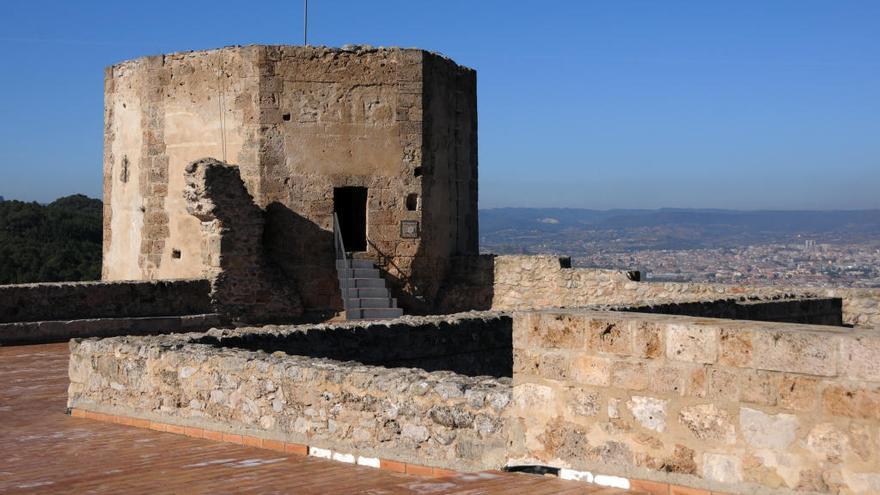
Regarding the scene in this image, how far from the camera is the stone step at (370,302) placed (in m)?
17.4

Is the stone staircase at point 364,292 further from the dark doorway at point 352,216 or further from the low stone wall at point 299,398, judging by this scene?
the low stone wall at point 299,398

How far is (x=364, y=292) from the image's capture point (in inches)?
696

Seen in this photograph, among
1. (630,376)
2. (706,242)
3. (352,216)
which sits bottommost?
(706,242)

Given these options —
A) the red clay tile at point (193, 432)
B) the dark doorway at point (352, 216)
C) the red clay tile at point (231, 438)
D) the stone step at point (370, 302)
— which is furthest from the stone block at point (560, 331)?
the dark doorway at point (352, 216)

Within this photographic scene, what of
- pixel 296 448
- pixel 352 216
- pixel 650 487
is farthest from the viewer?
pixel 352 216

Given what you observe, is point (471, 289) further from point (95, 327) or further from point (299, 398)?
point (299, 398)

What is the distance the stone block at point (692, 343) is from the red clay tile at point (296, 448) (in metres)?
2.82

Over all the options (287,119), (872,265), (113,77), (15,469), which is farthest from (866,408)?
(872,265)

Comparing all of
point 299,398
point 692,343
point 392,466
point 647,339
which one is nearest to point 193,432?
point 299,398

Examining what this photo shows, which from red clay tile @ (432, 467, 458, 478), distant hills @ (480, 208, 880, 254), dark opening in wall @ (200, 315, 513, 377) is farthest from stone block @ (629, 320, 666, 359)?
distant hills @ (480, 208, 880, 254)

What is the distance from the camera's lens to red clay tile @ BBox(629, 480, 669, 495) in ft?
19.0

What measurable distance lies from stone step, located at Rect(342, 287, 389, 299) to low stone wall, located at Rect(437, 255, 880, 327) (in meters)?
1.51

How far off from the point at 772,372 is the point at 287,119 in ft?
43.8

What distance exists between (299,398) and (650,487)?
2.79m
